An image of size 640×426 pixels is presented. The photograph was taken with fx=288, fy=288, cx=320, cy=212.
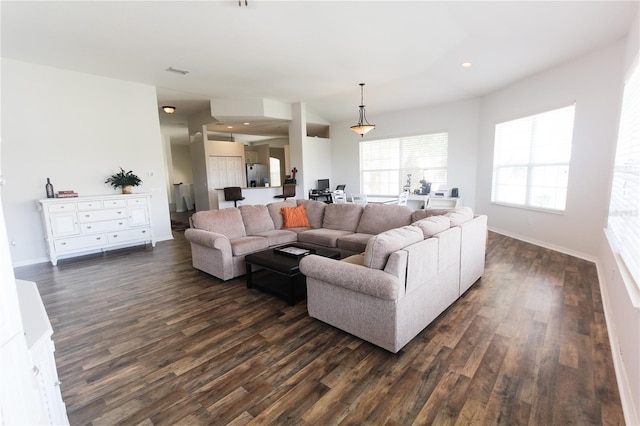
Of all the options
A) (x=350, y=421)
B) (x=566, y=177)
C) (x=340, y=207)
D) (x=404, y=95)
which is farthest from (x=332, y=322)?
(x=404, y=95)

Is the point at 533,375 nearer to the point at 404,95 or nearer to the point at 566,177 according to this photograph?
the point at 566,177

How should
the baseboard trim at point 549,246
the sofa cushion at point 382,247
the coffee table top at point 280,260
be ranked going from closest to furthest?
the sofa cushion at point 382,247 < the coffee table top at point 280,260 < the baseboard trim at point 549,246

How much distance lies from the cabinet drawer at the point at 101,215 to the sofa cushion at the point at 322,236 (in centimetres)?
332

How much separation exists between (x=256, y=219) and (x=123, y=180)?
9.11 feet

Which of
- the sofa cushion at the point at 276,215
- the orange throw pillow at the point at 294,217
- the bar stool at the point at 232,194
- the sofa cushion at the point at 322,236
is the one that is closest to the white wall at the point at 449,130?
the bar stool at the point at 232,194

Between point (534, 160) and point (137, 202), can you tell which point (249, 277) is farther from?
point (534, 160)

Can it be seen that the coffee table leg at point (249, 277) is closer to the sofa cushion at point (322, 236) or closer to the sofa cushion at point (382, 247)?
the sofa cushion at point (322, 236)

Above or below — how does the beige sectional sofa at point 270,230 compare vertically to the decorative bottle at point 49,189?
below

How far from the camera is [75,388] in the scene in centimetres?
194

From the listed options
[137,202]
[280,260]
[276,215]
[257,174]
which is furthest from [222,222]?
[257,174]

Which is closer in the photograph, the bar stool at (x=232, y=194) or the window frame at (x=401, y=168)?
the bar stool at (x=232, y=194)

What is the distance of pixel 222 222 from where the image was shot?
13.9 ft

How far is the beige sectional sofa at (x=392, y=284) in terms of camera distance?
84.0 inches

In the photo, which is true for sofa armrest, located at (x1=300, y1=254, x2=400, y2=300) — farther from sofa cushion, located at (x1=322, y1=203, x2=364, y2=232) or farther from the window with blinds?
sofa cushion, located at (x1=322, y1=203, x2=364, y2=232)
